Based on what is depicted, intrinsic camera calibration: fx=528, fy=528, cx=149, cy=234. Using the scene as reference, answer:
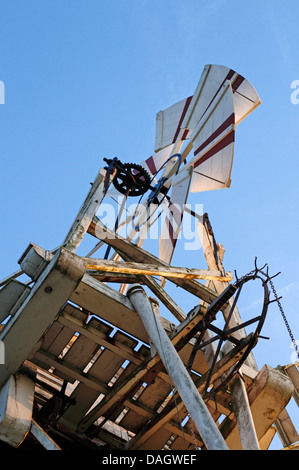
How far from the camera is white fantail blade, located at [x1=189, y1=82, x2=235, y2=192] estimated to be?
8102 millimetres

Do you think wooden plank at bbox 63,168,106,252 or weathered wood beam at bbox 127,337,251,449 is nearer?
weathered wood beam at bbox 127,337,251,449

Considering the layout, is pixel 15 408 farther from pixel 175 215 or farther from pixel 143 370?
pixel 175 215

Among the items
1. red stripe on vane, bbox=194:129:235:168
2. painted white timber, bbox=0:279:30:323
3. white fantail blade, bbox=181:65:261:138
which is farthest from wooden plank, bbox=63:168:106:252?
white fantail blade, bbox=181:65:261:138

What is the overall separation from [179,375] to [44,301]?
5.16ft

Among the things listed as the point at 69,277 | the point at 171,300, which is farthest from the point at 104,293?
the point at 171,300

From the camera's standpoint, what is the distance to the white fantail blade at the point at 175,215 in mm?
7688

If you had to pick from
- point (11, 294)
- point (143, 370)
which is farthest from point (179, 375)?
point (11, 294)

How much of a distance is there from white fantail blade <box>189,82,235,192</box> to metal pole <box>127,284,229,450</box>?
2827 mm

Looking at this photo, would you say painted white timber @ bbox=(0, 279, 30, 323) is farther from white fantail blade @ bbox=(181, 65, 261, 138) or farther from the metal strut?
white fantail blade @ bbox=(181, 65, 261, 138)

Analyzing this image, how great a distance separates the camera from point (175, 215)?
783cm

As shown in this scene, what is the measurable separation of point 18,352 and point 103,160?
4.62 metres

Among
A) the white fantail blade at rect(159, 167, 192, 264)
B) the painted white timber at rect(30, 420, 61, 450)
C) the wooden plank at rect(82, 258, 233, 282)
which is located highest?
the white fantail blade at rect(159, 167, 192, 264)

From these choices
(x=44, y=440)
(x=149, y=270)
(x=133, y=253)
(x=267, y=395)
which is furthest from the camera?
(x=133, y=253)

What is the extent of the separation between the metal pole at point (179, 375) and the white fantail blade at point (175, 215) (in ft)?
5.49
